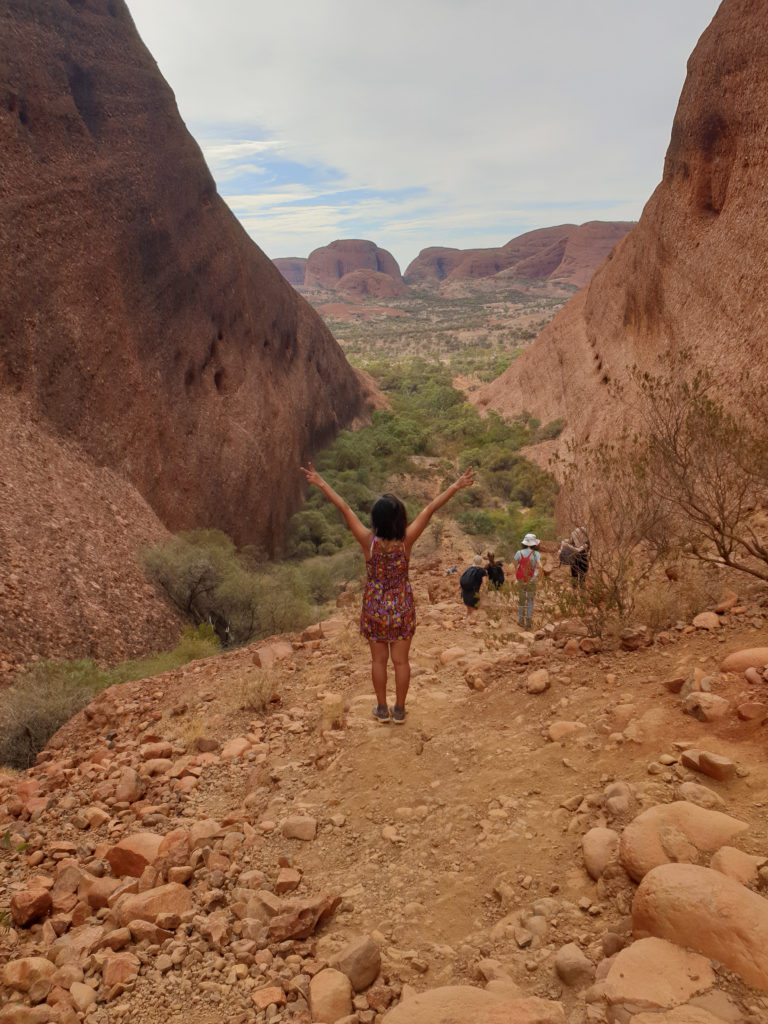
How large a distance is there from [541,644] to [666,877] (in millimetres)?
2999

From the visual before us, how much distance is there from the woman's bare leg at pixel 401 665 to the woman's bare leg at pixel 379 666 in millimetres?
53

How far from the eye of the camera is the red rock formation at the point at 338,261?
127500 millimetres

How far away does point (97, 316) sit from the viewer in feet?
38.3

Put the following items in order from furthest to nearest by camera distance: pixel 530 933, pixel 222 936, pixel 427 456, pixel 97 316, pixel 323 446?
pixel 427 456 < pixel 323 446 < pixel 97 316 < pixel 222 936 < pixel 530 933

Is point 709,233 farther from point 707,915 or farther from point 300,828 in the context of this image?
point 707,915

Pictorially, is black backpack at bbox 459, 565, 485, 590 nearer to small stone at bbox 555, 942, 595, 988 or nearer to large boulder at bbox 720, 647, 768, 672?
large boulder at bbox 720, 647, 768, 672

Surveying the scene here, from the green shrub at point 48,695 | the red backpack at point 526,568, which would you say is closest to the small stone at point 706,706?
the red backpack at point 526,568

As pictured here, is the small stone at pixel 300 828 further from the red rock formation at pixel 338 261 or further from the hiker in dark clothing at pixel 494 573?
the red rock formation at pixel 338 261

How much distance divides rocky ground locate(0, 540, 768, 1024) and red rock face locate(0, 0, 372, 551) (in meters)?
6.40

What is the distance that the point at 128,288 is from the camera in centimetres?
1270

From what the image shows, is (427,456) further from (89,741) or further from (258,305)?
(89,741)

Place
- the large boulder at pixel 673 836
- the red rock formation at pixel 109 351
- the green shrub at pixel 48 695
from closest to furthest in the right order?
1. the large boulder at pixel 673 836
2. the green shrub at pixel 48 695
3. the red rock formation at pixel 109 351

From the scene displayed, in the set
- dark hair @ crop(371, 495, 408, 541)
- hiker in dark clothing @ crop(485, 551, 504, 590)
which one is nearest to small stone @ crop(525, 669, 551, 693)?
dark hair @ crop(371, 495, 408, 541)

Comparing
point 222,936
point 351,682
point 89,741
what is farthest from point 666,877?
point 89,741
